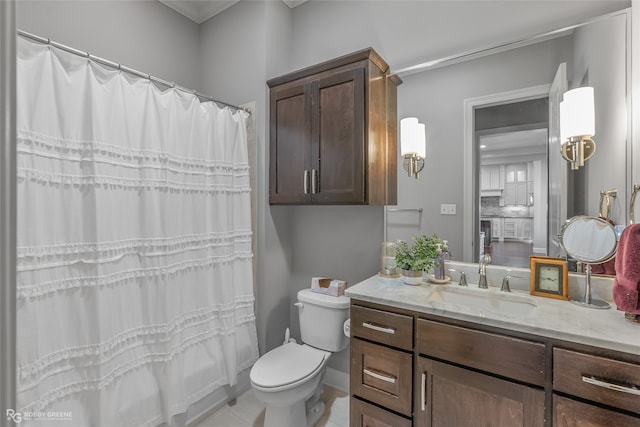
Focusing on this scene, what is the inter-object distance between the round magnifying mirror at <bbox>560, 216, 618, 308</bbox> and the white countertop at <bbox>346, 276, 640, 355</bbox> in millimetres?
124

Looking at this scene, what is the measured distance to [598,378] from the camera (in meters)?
0.94

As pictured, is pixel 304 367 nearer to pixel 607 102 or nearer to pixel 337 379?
pixel 337 379

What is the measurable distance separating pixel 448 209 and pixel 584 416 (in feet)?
3.37

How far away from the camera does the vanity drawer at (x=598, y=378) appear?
897mm

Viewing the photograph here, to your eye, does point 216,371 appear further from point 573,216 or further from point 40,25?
point 40,25

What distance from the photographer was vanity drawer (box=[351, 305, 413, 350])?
4.23 feet

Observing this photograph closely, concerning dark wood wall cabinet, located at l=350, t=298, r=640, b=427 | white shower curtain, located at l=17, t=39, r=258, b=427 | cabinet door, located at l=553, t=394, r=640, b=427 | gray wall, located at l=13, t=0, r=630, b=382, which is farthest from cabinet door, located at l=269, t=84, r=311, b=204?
cabinet door, located at l=553, t=394, r=640, b=427

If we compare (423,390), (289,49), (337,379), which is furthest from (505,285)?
(289,49)

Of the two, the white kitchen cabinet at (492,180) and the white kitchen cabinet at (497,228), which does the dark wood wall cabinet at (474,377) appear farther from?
the white kitchen cabinet at (492,180)

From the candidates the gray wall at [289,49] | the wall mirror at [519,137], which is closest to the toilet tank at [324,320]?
the gray wall at [289,49]

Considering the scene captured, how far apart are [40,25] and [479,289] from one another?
283cm

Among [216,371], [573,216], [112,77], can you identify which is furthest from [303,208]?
[573,216]

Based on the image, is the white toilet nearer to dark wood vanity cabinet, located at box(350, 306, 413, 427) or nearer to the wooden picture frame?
dark wood vanity cabinet, located at box(350, 306, 413, 427)

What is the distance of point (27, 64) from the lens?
1229 mm
